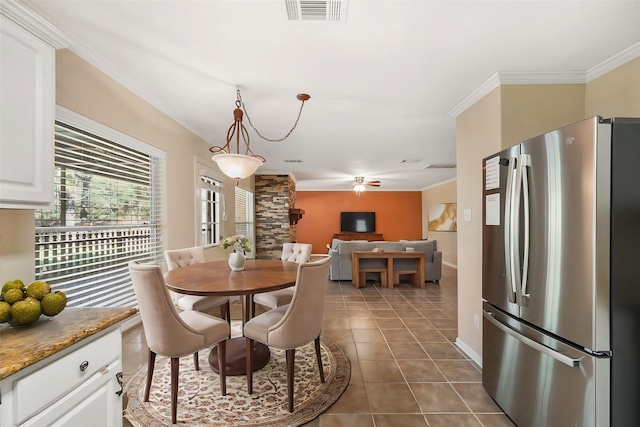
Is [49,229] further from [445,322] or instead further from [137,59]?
[445,322]

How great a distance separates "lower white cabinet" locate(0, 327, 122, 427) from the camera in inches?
33.6

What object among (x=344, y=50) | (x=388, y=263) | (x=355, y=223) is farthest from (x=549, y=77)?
(x=355, y=223)

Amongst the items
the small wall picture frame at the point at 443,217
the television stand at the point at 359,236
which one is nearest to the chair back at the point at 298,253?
the small wall picture frame at the point at 443,217

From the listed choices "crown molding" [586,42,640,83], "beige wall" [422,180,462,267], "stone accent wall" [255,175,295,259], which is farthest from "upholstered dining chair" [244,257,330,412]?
"beige wall" [422,180,462,267]

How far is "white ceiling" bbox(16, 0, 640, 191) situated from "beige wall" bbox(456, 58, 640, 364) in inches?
4.2

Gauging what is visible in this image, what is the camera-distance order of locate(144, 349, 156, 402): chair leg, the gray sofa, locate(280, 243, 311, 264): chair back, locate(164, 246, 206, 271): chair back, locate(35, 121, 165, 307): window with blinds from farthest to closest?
the gray sofa → locate(280, 243, 311, 264): chair back → locate(164, 246, 206, 271): chair back → locate(35, 121, 165, 307): window with blinds → locate(144, 349, 156, 402): chair leg

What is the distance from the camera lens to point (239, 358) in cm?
247

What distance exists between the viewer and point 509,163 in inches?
68.7

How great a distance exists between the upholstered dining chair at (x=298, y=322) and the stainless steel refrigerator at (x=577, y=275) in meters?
1.22

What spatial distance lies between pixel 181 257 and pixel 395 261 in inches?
155

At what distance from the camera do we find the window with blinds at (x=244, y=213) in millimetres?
5929

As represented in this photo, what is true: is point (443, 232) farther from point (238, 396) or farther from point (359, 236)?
point (238, 396)

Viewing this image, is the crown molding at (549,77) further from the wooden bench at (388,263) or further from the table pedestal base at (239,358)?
the wooden bench at (388,263)

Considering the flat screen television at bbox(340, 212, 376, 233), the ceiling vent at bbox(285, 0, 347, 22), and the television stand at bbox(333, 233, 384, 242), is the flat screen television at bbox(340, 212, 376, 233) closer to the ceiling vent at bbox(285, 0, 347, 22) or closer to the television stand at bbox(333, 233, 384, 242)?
the television stand at bbox(333, 233, 384, 242)
